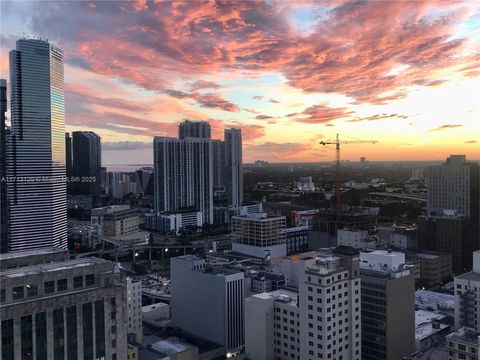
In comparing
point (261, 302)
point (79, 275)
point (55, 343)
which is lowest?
point (261, 302)

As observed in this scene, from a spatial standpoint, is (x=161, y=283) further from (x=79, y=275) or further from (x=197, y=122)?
(x=197, y=122)

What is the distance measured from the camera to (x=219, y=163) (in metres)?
58.0

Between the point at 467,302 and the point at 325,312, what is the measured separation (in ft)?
22.3

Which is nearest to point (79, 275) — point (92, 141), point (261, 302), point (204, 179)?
point (261, 302)

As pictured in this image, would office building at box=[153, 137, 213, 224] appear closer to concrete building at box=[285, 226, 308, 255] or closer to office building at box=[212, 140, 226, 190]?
office building at box=[212, 140, 226, 190]

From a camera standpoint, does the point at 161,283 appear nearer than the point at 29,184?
Yes

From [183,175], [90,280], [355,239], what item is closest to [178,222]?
[183,175]

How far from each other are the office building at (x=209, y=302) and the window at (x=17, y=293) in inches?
378

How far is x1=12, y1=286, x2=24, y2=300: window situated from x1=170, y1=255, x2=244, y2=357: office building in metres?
9.61

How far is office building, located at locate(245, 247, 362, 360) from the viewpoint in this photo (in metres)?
10.9

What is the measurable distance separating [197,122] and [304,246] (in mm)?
26728

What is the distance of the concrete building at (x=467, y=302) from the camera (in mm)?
14781

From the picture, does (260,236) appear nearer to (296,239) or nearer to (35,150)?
(296,239)

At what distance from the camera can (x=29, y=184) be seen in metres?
27.4
